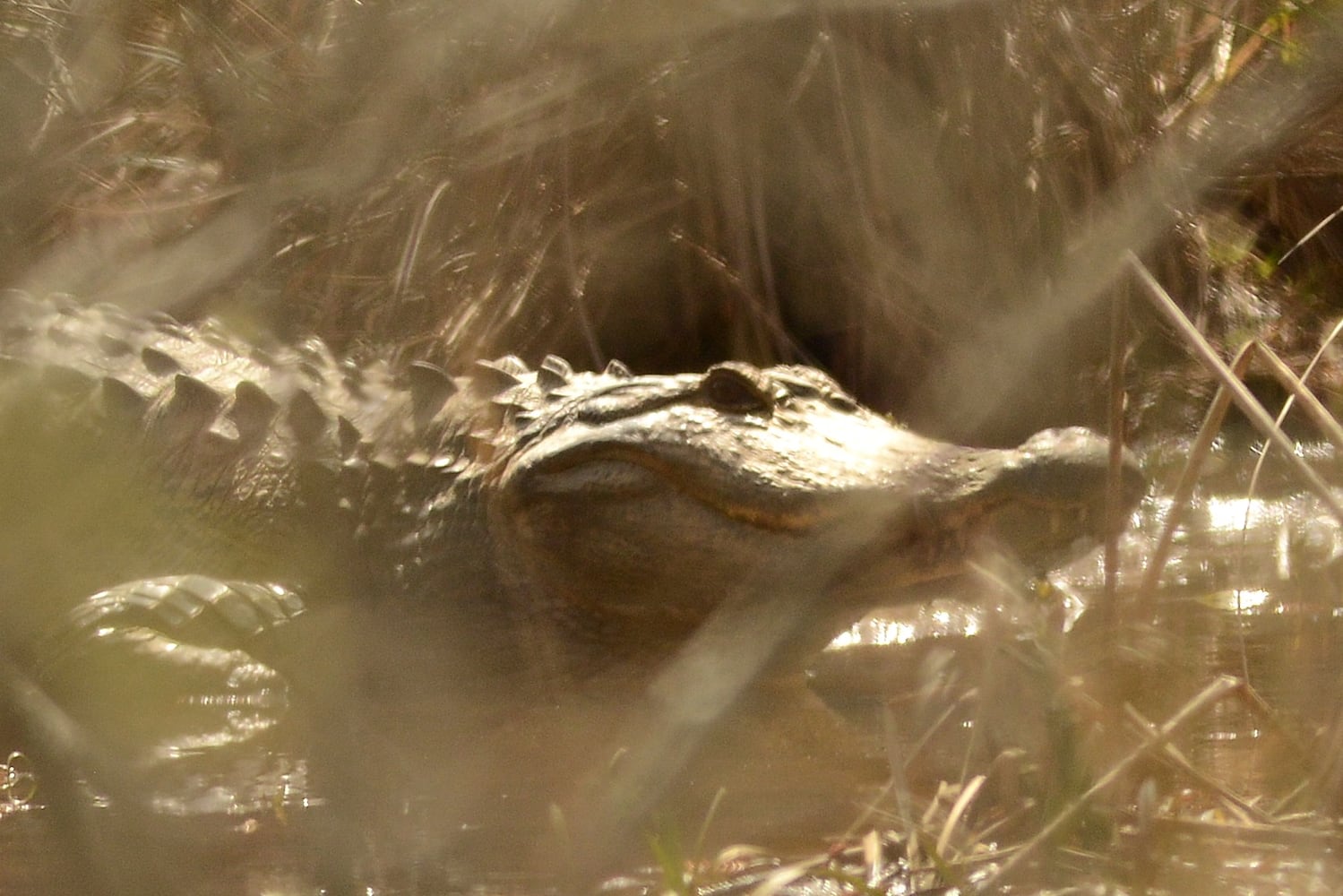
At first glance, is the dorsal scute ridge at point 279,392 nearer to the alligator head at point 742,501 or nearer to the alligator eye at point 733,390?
the alligator head at point 742,501

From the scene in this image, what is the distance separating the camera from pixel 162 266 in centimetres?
483

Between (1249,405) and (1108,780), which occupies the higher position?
(1249,405)

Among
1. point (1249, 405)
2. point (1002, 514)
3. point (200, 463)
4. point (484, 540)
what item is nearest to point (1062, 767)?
point (1249, 405)

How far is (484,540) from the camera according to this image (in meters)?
2.78

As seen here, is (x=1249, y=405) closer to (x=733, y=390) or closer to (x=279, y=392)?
(x=733, y=390)

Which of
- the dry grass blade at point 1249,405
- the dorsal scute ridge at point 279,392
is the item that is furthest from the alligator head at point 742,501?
the dry grass blade at point 1249,405

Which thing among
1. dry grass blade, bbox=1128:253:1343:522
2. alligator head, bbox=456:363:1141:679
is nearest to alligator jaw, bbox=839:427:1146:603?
alligator head, bbox=456:363:1141:679

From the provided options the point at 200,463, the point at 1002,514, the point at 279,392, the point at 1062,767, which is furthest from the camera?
the point at 279,392

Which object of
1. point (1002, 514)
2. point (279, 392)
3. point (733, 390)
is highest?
point (279, 392)

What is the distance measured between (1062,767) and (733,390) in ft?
3.76

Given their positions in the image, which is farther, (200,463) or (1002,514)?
(200,463)

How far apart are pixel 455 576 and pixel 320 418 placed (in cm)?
71

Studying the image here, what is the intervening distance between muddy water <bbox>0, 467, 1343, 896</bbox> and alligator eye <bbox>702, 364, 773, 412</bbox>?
573mm

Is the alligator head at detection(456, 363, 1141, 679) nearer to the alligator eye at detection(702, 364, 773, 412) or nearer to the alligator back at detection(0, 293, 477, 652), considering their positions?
the alligator eye at detection(702, 364, 773, 412)
